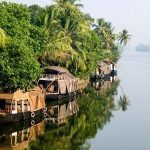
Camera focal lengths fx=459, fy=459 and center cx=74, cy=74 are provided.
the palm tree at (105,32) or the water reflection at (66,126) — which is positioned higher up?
the palm tree at (105,32)

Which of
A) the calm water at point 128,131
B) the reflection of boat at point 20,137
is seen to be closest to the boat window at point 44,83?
the calm water at point 128,131

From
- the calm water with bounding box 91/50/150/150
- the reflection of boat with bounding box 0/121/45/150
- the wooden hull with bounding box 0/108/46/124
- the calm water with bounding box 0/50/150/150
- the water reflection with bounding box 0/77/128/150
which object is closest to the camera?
the reflection of boat with bounding box 0/121/45/150

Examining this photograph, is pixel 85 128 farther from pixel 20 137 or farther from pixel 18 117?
pixel 20 137

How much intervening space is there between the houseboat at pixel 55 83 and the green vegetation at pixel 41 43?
64.3 inches

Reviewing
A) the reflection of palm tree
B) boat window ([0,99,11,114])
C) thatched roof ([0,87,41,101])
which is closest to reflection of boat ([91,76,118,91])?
the reflection of palm tree

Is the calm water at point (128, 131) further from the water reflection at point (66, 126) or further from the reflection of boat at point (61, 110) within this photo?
the reflection of boat at point (61, 110)

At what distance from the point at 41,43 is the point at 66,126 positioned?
10668 mm

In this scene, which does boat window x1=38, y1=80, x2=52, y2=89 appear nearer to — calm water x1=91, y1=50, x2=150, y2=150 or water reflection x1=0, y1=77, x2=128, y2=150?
water reflection x1=0, y1=77, x2=128, y2=150

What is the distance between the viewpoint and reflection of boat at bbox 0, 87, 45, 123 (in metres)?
31.4

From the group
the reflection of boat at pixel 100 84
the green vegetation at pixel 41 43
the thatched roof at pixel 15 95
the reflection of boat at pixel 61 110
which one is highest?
the green vegetation at pixel 41 43

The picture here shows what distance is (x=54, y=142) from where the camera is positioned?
28688 mm

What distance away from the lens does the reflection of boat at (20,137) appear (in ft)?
88.3

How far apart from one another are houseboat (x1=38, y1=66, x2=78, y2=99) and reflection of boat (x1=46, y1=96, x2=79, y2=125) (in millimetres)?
781

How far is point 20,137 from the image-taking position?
29141 mm
